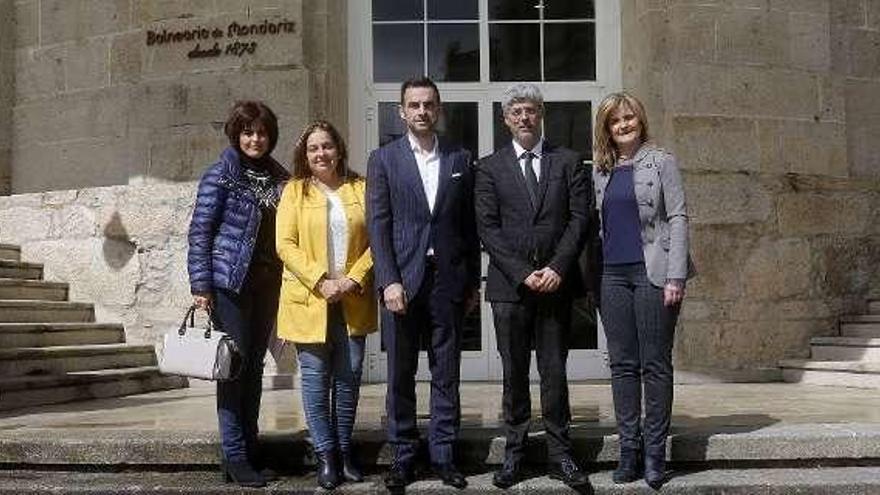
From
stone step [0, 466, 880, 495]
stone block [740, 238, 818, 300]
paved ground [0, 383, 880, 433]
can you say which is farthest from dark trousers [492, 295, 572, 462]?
stone block [740, 238, 818, 300]

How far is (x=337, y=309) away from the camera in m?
4.37

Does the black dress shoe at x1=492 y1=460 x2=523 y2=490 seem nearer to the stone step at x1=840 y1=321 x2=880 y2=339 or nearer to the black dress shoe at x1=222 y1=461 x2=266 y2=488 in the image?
the black dress shoe at x1=222 y1=461 x2=266 y2=488

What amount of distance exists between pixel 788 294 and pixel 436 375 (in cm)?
509

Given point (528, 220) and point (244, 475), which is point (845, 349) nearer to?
point (528, 220)

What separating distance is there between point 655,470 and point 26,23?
7.98m

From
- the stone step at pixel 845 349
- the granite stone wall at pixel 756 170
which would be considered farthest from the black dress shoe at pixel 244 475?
the stone step at pixel 845 349

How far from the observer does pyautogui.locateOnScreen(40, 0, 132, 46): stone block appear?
9195mm

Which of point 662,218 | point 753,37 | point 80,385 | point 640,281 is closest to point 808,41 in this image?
point 753,37

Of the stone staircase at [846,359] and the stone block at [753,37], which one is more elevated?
the stone block at [753,37]

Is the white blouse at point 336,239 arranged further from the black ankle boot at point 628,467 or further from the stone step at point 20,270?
the stone step at point 20,270

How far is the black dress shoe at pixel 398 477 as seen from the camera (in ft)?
14.0

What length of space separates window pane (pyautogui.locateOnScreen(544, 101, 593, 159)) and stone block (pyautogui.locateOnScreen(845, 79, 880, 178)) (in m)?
2.45

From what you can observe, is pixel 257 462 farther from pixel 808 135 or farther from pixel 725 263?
pixel 808 135

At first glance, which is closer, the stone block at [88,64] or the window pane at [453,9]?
the window pane at [453,9]
